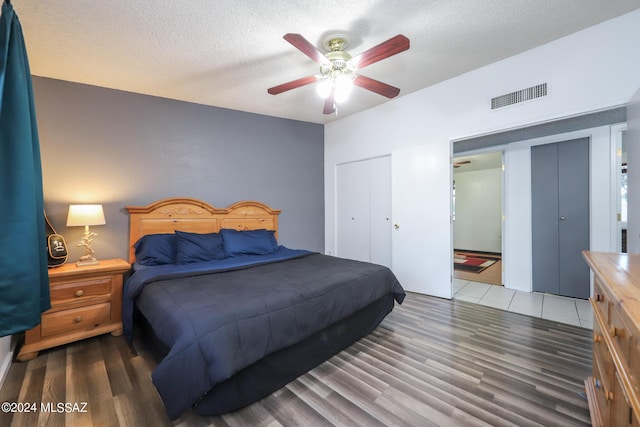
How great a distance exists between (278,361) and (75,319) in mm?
1933

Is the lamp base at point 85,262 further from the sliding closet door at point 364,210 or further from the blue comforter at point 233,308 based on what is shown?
the sliding closet door at point 364,210

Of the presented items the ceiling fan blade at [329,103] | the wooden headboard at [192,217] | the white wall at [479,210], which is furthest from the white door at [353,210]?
the white wall at [479,210]

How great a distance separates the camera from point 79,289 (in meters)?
2.32

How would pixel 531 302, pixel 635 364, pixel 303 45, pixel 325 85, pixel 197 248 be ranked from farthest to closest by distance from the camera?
pixel 531 302
pixel 197 248
pixel 325 85
pixel 303 45
pixel 635 364

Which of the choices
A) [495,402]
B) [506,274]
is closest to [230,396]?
[495,402]

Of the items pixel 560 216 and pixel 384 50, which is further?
pixel 560 216

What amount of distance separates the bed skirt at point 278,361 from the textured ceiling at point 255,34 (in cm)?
244

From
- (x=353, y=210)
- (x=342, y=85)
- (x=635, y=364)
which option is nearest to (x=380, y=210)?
(x=353, y=210)

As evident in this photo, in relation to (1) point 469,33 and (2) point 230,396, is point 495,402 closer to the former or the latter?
(2) point 230,396

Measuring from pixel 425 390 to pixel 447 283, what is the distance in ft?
6.32

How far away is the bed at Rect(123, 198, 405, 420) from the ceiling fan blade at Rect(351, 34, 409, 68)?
174 cm

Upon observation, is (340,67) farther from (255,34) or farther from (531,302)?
(531,302)

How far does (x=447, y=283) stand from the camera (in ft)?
11.1

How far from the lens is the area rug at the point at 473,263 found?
210 inches
